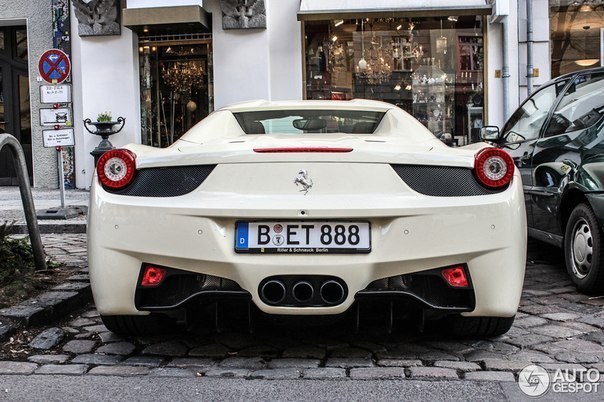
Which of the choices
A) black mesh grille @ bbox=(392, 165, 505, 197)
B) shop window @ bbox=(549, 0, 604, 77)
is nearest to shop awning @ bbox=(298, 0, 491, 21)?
shop window @ bbox=(549, 0, 604, 77)

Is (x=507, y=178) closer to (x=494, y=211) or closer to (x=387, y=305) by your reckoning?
(x=494, y=211)

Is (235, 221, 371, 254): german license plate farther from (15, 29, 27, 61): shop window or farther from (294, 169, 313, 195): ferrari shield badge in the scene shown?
(15, 29, 27, 61): shop window

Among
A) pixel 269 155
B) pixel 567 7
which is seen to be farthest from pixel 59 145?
pixel 567 7

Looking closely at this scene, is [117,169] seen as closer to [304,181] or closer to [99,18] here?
[304,181]

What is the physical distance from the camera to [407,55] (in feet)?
41.9

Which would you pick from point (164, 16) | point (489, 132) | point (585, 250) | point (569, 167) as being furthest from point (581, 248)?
point (164, 16)

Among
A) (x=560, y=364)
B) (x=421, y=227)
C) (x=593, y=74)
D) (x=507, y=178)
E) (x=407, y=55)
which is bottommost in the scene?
(x=560, y=364)

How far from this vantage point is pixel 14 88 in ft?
47.9

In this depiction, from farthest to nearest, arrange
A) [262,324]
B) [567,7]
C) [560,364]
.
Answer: [567,7] → [262,324] → [560,364]

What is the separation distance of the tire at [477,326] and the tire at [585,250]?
1327 mm

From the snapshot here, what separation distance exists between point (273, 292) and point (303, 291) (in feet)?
0.45

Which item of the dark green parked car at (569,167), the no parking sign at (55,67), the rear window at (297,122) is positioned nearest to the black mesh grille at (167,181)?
the rear window at (297,122)

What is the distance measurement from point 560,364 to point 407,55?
1003 centimetres

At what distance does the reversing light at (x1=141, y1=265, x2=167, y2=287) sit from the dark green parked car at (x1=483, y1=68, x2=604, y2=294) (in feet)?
9.48
